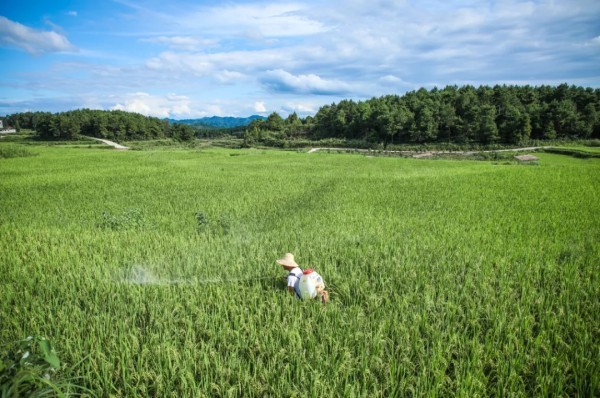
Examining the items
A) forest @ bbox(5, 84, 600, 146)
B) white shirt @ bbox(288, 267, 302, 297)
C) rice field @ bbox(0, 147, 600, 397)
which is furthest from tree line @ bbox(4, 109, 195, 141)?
white shirt @ bbox(288, 267, 302, 297)

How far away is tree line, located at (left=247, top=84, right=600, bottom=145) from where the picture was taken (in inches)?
2041

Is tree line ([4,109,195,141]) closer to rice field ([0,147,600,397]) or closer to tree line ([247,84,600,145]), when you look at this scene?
tree line ([247,84,600,145])

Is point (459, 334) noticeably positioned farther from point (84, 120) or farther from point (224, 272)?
point (84, 120)

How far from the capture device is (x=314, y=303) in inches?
151

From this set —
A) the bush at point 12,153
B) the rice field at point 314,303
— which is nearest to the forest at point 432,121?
the bush at point 12,153

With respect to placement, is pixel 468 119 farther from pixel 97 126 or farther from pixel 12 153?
pixel 97 126

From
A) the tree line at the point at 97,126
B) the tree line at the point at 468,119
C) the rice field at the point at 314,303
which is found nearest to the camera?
the rice field at the point at 314,303

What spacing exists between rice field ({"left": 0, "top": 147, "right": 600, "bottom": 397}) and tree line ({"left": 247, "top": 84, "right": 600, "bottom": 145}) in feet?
183

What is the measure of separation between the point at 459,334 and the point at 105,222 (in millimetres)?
8332

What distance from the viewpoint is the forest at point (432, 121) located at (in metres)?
52.4

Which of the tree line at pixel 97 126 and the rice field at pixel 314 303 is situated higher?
the tree line at pixel 97 126

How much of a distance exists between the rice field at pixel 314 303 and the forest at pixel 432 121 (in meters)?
56.4

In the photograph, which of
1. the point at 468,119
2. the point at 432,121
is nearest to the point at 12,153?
the point at 432,121

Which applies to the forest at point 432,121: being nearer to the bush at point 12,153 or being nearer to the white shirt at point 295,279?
the bush at point 12,153
